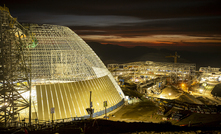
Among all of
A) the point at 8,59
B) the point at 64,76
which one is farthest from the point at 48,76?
the point at 8,59

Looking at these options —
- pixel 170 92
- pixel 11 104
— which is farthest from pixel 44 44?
pixel 170 92

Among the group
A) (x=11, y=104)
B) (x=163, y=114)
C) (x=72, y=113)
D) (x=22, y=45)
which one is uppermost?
(x=22, y=45)

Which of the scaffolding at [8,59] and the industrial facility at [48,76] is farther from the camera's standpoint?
the industrial facility at [48,76]

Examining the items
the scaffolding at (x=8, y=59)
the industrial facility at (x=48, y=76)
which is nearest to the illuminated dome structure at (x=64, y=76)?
the industrial facility at (x=48, y=76)

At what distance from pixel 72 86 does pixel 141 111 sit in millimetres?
14979

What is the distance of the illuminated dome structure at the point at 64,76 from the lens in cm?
2810

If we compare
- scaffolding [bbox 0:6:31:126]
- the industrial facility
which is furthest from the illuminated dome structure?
scaffolding [bbox 0:6:31:126]

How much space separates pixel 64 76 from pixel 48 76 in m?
2.58

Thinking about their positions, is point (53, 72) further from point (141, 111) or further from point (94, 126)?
point (141, 111)

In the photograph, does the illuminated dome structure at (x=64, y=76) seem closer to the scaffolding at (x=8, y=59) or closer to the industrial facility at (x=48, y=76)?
the industrial facility at (x=48, y=76)

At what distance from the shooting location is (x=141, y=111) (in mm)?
37125

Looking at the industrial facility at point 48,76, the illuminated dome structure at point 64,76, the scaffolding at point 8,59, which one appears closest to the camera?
the scaffolding at point 8,59

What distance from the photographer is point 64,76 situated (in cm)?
3105

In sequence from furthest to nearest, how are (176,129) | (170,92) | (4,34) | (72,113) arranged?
1. (170,92)
2. (72,113)
3. (4,34)
4. (176,129)
